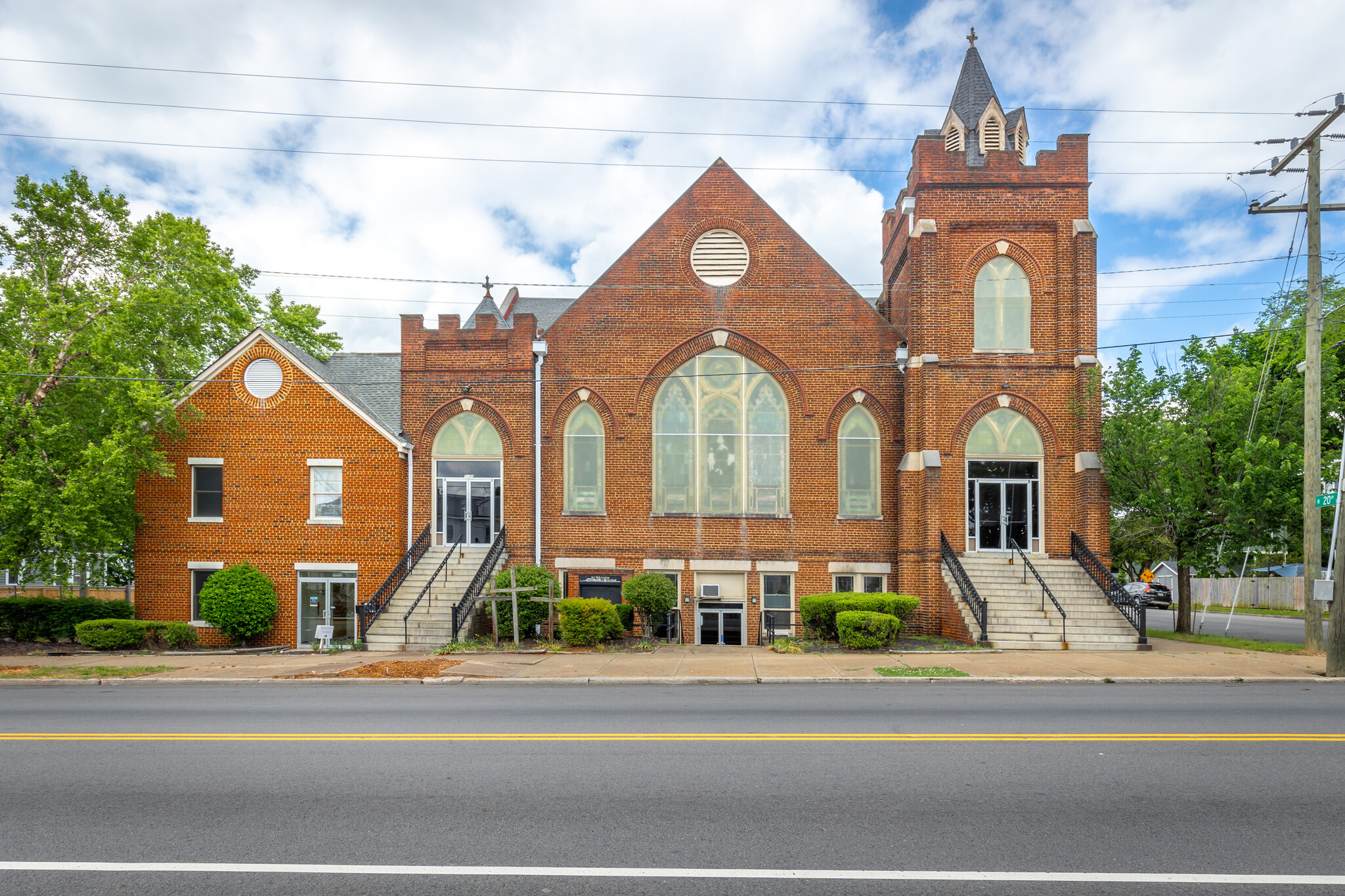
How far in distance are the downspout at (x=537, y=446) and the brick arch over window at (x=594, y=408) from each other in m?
0.36

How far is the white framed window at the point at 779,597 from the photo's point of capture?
70.9ft

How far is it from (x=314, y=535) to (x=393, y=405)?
442cm

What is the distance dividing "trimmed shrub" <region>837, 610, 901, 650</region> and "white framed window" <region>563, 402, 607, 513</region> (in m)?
7.70

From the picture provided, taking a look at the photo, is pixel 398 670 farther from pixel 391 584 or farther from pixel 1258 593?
pixel 1258 593

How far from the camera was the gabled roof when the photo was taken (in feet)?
70.5

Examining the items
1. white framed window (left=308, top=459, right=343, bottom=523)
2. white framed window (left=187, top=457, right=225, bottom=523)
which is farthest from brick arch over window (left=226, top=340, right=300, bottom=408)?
white framed window (left=308, top=459, right=343, bottom=523)

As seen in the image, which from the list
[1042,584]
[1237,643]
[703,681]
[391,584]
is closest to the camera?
[703,681]

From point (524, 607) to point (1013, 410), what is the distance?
13.2 metres

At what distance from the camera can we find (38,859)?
5371mm

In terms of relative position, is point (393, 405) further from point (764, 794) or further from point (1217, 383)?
point (1217, 383)

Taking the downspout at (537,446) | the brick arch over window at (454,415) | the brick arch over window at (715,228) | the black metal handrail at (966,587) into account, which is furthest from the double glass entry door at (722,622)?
the brick arch over window at (715,228)

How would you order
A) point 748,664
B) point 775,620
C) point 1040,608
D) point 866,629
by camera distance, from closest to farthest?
point 748,664, point 866,629, point 1040,608, point 775,620

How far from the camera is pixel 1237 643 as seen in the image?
65.7ft

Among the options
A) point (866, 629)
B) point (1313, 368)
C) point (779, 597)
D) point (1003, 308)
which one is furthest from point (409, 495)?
point (1313, 368)
